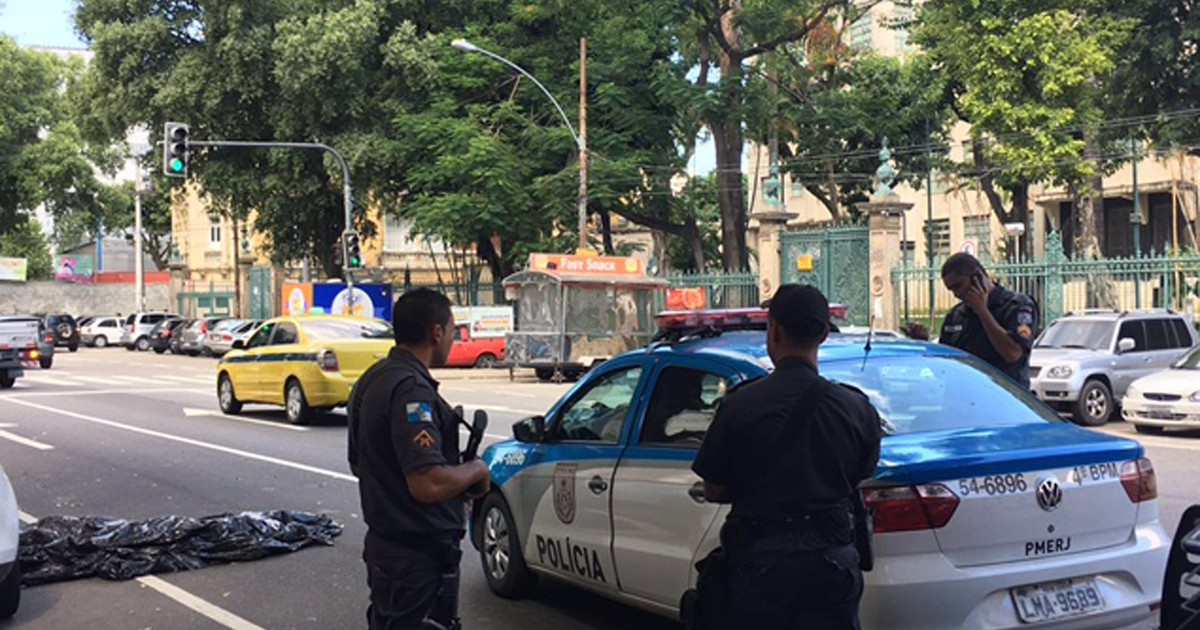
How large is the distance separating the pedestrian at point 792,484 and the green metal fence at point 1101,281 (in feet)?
61.6

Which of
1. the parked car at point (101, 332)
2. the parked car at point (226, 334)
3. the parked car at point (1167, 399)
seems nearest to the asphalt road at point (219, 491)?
the parked car at point (1167, 399)

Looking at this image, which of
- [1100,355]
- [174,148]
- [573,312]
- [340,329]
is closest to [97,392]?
[174,148]

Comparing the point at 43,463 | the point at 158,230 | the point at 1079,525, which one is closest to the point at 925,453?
the point at 1079,525

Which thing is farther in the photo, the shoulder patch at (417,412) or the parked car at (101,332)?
the parked car at (101,332)

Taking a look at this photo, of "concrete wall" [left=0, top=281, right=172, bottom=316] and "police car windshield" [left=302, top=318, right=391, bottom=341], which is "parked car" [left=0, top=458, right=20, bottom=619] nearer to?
"police car windshield" [left=302, top=318, right=391, bottom=341]

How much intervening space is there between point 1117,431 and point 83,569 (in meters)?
13.7

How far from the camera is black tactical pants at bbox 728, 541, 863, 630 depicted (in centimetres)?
360

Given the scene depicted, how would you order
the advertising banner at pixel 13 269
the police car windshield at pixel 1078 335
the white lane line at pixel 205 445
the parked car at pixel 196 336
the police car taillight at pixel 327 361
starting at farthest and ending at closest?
the advertising banner at pixel 13 269 → the parked car at pixel 196 336 → the police car windshield at pixel 1078 335 → the police car taillight at pixel 327 361 → the white lane line at pixel 205 445

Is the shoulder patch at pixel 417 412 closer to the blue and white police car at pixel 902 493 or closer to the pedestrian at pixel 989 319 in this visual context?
the blue and white police car at pixel 902 493

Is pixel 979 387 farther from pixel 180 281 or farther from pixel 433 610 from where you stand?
pixel 180 281

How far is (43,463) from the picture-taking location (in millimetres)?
13062

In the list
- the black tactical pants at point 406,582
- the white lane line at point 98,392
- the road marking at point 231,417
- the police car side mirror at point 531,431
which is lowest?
the road marking at point 231,417

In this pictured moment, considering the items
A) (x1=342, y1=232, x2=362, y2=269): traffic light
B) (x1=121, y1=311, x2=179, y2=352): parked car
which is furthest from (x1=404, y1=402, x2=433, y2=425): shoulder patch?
(x1=121, y1=311, x2=179, y2=352): parked car

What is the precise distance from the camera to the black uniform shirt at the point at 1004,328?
696 centimetres
